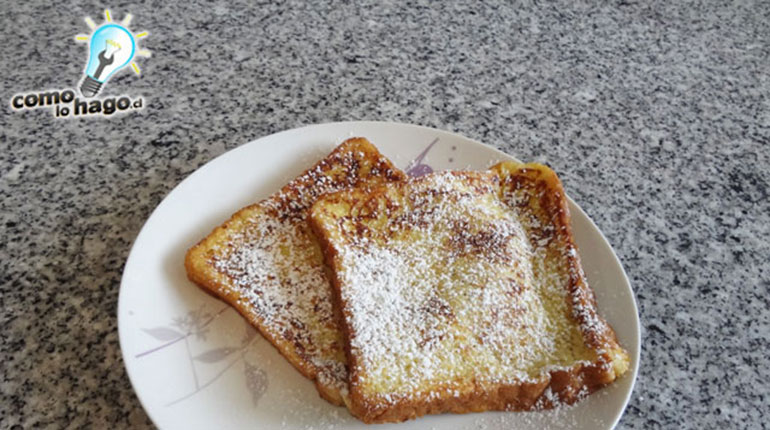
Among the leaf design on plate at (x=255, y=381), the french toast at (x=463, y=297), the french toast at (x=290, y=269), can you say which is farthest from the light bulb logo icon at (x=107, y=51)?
the leaf design on plate at (x=255, y=381)

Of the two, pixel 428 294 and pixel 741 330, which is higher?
pixel 428 294

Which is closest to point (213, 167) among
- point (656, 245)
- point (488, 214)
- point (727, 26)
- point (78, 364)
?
point (78, 364)

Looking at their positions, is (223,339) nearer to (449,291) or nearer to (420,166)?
(449,291)

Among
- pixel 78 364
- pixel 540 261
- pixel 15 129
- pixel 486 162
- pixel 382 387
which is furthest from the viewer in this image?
pixel 15 129

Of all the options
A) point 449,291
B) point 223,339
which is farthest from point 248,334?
point 449,291

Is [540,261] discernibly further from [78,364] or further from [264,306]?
[78,364]

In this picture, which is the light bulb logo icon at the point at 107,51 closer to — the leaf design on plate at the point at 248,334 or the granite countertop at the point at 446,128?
the granite countertop at the point at 446,128

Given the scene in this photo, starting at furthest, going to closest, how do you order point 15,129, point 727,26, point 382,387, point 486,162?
1. point 727,26
2. point 15,129
3. point 486,162
4. point 382,387
